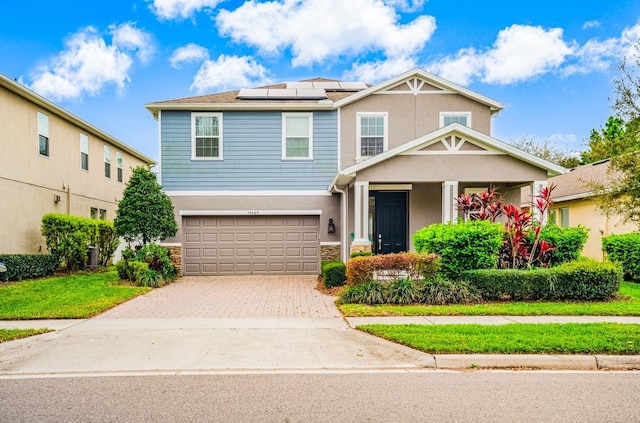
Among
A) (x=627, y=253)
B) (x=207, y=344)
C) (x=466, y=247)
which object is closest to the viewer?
(x=207, y=344)

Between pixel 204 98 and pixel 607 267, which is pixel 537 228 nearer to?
pixel 607 267

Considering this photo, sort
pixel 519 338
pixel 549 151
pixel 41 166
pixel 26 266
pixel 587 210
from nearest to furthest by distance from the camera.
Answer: pixel 519 338 → pixel 26 266 → pixel 41 166 → pixel 587 210 → pixel 549 151

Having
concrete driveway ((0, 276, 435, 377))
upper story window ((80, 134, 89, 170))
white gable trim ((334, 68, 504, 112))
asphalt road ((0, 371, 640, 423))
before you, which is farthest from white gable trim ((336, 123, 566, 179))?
upper story window ((80, 134, 89, 170))

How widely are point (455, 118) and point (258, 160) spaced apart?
23.8 ft

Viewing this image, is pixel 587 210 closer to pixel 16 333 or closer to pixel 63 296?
pixel 63 296

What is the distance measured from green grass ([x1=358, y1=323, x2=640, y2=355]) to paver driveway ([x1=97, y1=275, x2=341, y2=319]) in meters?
2.20

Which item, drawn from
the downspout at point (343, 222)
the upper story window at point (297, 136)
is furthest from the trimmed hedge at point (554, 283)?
the upper story window at point (297, 136)

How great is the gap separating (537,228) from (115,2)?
16.1 metres

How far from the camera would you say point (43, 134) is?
55.2 ft

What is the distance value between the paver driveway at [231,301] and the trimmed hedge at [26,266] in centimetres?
462

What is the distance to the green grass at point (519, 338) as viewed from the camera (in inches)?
237

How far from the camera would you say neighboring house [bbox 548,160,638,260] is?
1743 centimetres

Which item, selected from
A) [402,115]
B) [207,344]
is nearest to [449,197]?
[402,115]

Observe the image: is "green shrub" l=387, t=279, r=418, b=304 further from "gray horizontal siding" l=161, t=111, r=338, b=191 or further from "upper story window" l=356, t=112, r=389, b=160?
"upper story window" l=356, t=112, r=389, b=160
